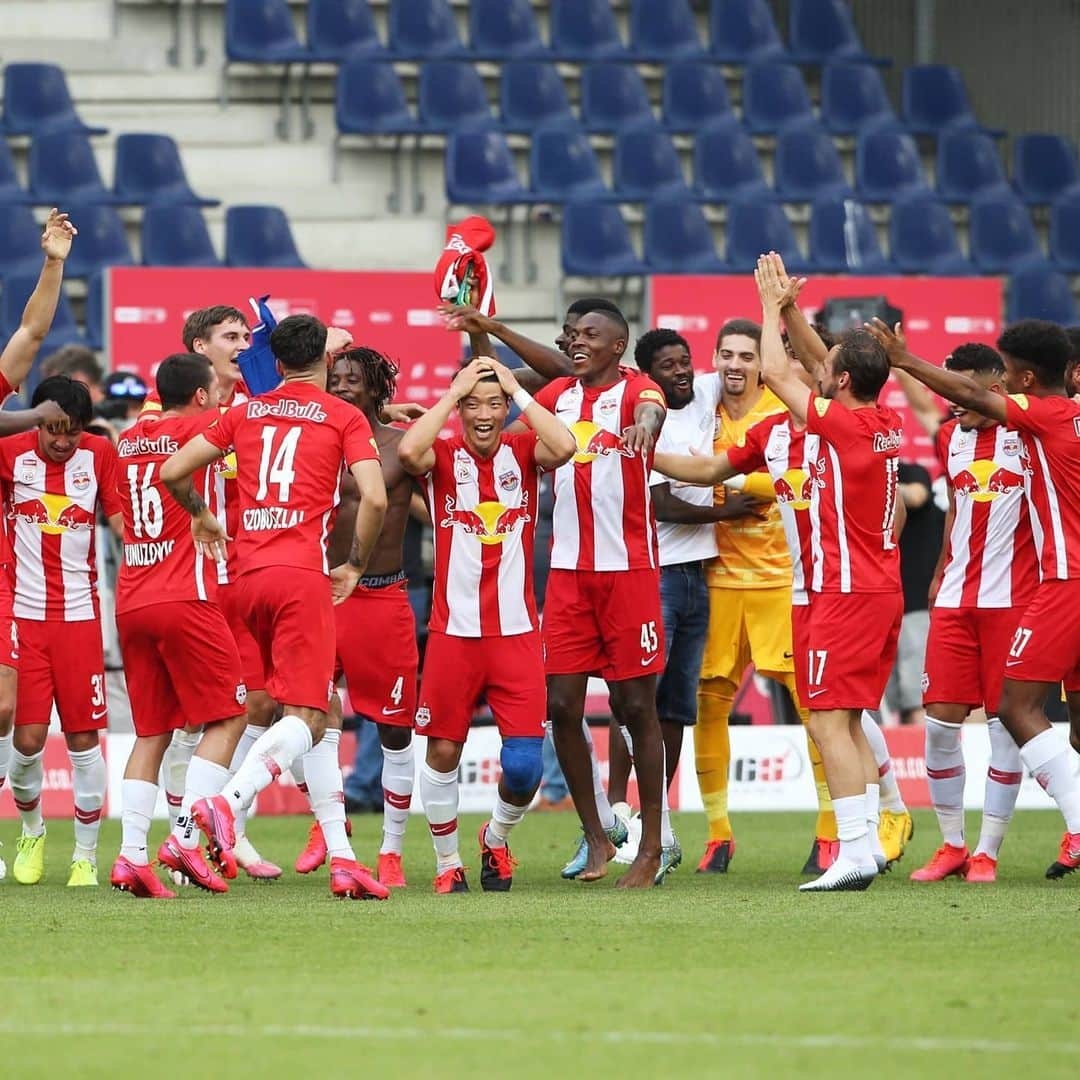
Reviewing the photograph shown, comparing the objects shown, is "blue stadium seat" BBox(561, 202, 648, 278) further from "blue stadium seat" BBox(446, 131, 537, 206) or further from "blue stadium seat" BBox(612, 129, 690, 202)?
"blue stadium seat" BBox(612, 129, 690, 202)

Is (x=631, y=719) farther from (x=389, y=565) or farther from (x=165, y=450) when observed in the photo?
(x=165, y=450)

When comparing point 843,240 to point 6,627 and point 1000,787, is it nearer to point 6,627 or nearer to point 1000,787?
point 1000,787

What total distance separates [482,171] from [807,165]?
11.9 ft

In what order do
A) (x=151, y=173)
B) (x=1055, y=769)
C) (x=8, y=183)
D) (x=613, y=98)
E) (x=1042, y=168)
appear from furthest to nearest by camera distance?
(x=1042, y=168)
(x=613, y=98)
(x=151, y=173)
(x=8, y=183)
(x=1055, y=769)

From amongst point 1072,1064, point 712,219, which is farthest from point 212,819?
point 712,219

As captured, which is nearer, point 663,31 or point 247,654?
point 247,654

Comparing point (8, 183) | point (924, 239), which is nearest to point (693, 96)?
point (924, 239)

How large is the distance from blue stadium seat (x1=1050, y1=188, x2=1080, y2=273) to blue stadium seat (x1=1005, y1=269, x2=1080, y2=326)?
3.88 ft

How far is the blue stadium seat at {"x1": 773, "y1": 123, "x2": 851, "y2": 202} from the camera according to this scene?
72.1 ft

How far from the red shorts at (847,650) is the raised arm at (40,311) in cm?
359

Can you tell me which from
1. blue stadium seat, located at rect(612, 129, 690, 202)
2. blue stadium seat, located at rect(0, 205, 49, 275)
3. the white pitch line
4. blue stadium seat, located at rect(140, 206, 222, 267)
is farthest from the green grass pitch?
blue stadium seat, located at rect(612, 129, 690, 202)

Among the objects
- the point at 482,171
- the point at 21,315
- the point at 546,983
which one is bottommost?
the point at 546,983

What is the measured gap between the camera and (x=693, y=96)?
22422 millimetres

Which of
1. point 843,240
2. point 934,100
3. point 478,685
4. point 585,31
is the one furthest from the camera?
point 934,100
